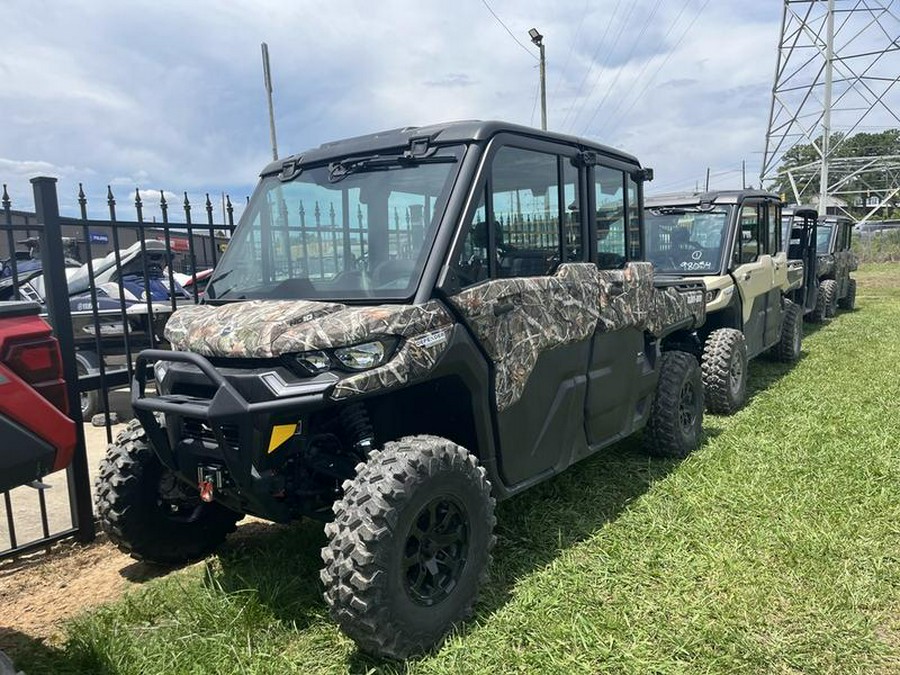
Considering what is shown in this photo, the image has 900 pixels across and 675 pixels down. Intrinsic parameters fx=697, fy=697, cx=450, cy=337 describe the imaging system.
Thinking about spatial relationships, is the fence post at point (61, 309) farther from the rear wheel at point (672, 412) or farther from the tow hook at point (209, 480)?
the rear wheel at point (672, 412)

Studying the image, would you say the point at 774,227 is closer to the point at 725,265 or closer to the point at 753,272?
the point at 753,272

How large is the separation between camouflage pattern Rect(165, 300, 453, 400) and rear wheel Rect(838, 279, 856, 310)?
1475cm

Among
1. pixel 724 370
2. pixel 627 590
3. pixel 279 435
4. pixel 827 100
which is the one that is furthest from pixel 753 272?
pixel 827 100

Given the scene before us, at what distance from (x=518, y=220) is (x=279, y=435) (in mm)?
1658

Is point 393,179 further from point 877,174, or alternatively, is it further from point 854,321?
point 877,174

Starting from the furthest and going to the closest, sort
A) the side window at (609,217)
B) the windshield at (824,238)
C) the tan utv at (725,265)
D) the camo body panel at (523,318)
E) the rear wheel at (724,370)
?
the windshield at (824,238), the tan utv at (725,265), the rear wheel at (724,370), the side window at (609,217), the camo body panel at (523,318)

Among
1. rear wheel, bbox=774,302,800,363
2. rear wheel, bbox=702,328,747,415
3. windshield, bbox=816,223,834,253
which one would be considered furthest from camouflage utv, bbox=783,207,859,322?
rear wheel, bbox=702,328,747,415

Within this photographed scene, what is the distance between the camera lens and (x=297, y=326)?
283 cm

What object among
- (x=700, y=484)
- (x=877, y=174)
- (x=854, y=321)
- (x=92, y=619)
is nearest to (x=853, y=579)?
(x=700, y=484)

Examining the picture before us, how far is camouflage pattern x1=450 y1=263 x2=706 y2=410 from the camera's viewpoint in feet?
10.8

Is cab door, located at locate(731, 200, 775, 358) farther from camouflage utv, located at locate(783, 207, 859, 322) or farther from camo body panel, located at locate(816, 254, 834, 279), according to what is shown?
camo body panel, located at locate(816, 254, 834, 279)

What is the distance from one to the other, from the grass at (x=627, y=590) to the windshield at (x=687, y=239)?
2610mm

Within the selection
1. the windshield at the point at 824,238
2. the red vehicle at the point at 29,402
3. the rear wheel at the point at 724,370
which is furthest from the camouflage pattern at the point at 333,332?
the windshield at the point at 824,238

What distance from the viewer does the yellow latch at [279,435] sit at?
9.08 ft
